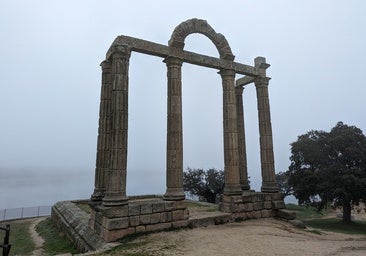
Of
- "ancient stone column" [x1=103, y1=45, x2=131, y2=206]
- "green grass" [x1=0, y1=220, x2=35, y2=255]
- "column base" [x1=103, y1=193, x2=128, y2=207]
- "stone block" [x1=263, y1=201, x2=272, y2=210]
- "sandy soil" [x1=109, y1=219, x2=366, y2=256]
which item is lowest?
"green grass" [x1=0, y1=220, x2=35, y2=255]

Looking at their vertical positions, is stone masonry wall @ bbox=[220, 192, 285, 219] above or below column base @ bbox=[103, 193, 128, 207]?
below

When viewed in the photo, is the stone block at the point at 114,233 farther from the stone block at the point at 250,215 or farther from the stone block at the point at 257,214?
the stone block at the point at 257,214

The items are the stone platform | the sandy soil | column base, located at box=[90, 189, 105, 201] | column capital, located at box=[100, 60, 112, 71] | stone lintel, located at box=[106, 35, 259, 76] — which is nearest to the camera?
the sandy soil

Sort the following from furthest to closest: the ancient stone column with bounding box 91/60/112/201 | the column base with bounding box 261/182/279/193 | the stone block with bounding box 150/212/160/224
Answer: the column base with bounding box 261/182/279/193 < the ancient stone column with bounding box 91/60/112/201 < the stone block with bounding box 150/212/160/224

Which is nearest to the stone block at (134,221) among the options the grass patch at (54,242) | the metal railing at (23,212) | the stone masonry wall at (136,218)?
the stone masonry wall at (136,218)

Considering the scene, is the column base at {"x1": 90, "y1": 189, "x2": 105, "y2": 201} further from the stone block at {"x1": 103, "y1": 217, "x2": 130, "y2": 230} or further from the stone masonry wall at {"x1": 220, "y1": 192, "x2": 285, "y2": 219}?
the stone masonry wall at {"x1": 220, "y1": 192, "x2": 285, "y2": 219}

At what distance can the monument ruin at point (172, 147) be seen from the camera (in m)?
12.3

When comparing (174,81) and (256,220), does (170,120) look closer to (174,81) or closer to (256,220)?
(174,81)

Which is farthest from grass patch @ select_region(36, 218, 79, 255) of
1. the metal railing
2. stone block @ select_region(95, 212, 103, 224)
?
the metal railing

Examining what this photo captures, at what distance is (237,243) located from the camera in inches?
406

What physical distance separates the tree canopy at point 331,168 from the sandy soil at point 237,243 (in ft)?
59.3

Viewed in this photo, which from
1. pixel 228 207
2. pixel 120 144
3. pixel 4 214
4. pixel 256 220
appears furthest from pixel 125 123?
pixel 4 214

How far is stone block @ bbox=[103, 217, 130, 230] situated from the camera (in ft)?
37.2

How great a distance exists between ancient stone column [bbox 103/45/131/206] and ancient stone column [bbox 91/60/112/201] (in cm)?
212
